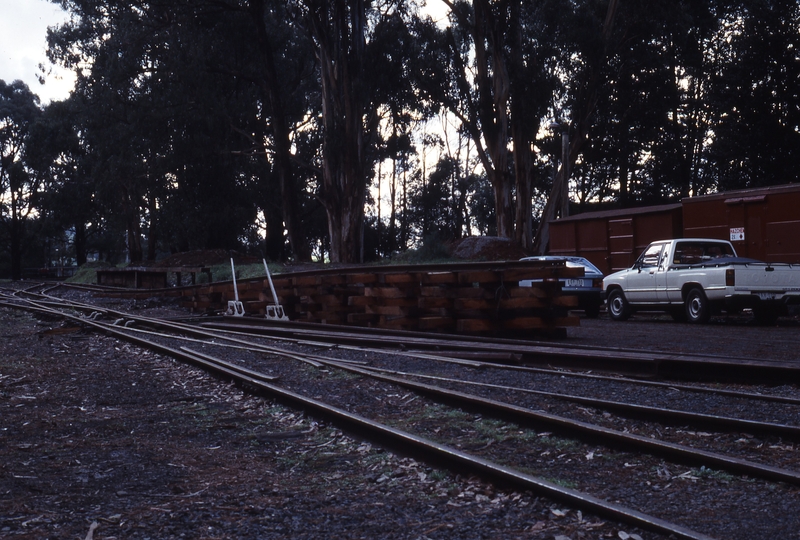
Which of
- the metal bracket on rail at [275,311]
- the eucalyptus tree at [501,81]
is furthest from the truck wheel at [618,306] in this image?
the eucalyptus tree at [501,81]

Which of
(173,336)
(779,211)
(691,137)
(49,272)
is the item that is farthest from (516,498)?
(49,272)

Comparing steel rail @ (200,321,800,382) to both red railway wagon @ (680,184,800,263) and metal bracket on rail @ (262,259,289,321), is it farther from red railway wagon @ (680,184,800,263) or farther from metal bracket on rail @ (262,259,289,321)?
red railway wagon @ (680,184,800,263)

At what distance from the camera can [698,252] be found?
53.0 ft

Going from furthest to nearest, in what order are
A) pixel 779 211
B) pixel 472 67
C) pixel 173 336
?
pixel 472 67 → pixel 779 211 → pixel 173 336

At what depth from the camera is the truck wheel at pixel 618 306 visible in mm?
17375

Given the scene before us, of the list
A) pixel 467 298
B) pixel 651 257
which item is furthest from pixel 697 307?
pixel 467 298

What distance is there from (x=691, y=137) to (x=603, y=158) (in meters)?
4.51

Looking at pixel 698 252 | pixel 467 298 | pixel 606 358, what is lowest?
pixel 606 358

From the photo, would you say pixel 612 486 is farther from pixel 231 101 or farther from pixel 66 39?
pixel 66 39

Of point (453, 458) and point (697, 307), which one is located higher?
point (697, 307)

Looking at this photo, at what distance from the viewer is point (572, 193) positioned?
54.1m

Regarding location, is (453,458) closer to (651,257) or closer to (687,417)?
(687,417)

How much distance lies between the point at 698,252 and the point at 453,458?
12670mm

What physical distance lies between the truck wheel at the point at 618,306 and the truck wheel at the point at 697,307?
1.73 meters
